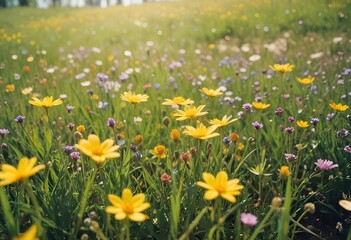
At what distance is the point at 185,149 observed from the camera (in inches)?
72.6

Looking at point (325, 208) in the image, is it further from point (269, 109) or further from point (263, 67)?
point (263, 67)

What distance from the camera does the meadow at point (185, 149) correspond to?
117 centimetres

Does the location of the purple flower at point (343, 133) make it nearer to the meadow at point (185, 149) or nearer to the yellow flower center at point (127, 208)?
the meadow at point (185, 149)

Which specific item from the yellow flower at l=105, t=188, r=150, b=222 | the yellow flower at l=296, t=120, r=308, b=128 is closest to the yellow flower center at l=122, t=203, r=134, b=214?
the yellow flower at l=105, t=188, r=150, b=222

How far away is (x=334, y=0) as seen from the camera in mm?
6312

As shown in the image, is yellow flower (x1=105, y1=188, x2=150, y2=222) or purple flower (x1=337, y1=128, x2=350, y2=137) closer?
yellow flower (x1=105, y1=188, x2=150, y2=222)

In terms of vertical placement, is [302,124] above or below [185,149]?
above

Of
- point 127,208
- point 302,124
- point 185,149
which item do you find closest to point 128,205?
point 127,208

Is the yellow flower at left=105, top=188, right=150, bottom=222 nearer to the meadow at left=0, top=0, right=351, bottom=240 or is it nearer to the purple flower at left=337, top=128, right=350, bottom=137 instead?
the meadow at left=0, top=0, right=351, bottom=240

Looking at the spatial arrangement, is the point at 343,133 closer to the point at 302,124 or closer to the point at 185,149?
the point at 302,124

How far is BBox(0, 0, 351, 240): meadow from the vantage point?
1.17 meters

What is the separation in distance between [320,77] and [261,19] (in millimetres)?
3724

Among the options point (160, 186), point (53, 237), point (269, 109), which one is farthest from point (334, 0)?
point (53, 237)

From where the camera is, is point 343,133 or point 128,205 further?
point 343,133
